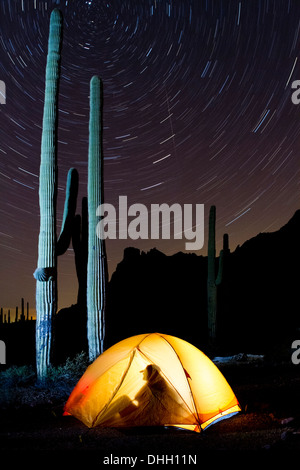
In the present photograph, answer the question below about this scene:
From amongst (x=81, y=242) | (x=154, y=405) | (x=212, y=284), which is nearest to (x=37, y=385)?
(x=154, y=405)

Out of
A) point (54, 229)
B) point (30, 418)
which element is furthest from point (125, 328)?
point (30, 418)

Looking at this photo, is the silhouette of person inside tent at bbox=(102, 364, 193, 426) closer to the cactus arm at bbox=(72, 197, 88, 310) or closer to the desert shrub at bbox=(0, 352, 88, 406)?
the desert shrub at bbox=(0, 352, 88, 406)

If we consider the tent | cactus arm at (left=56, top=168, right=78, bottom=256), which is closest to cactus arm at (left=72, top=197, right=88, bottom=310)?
cactus arm at (left=56, top=168, right=78, bottom=256)

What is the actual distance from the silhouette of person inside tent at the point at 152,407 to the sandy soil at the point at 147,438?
0.15m

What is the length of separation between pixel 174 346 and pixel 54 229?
15.3 ft

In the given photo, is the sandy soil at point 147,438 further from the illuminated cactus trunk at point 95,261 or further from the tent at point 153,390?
the illuminated cactus trunk at point 95,261

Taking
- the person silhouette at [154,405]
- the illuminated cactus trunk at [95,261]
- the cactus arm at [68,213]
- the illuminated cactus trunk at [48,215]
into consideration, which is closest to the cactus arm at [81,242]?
the cactus arm at [68,213]

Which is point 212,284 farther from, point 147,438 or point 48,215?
point 147,438

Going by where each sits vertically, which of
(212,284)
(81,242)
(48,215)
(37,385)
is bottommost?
(37,385)

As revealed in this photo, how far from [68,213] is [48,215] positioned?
1.56m

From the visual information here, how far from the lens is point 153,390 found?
280 inches

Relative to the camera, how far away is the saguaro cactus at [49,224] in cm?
1059

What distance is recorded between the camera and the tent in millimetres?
6953

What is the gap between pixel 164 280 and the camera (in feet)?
145
